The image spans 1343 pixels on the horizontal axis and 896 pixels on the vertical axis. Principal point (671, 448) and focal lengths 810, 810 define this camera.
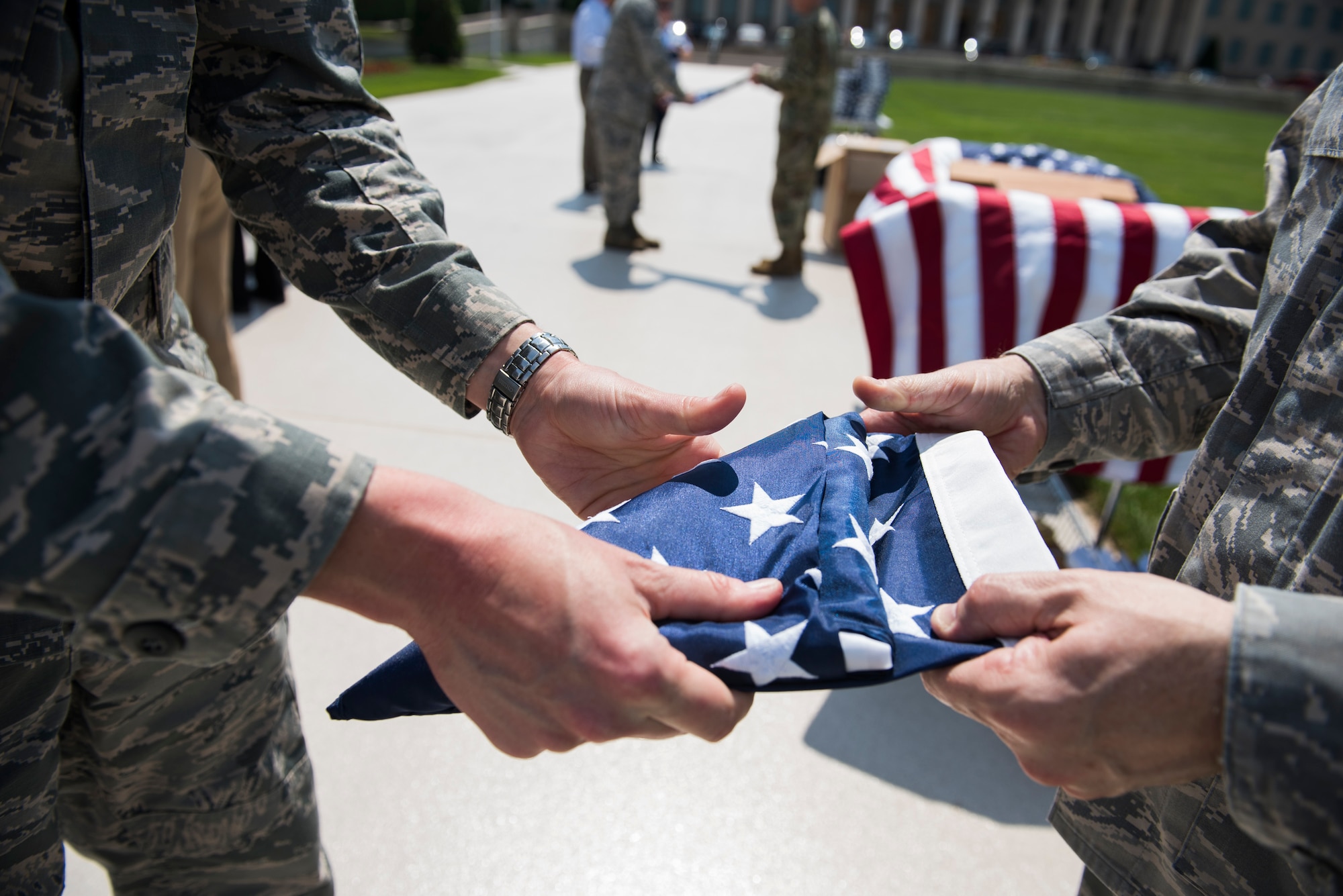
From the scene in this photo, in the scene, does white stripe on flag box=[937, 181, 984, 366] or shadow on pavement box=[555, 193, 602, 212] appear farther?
shadow on pavement box=[555, 193, 602, 212]

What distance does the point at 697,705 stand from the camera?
2.63 feet

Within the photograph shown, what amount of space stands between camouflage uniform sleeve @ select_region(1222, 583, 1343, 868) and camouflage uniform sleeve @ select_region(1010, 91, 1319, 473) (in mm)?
582

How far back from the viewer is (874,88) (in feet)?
35.1

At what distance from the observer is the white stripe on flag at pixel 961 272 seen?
2893 millimetres

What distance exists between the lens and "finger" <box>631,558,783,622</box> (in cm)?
88

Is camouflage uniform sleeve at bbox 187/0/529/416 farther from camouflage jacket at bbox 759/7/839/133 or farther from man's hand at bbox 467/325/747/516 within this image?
camouflage jacket at bbox 759/7/839/133

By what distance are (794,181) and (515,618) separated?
509 centimetres

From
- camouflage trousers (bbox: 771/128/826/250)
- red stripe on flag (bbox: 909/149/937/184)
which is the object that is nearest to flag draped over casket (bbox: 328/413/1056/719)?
red stripe on flag (bbox: 909/149/937/184)

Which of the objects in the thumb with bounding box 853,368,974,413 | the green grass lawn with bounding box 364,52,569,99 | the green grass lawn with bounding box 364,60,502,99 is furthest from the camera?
the green grass lawn with bounding box 364,52,569,99

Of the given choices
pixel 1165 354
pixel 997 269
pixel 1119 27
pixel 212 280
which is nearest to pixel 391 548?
pixel 1165 354

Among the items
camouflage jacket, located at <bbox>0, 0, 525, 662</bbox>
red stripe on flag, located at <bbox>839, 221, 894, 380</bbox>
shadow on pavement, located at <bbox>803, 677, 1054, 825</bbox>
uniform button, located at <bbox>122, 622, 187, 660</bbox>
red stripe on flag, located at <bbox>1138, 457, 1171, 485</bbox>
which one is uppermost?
camouflage jacket, located at <bbox>0, 0, 525, 662</bbox>

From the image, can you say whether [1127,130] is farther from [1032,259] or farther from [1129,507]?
[1032,259]

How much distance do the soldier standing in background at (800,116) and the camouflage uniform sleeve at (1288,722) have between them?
16.3 ft

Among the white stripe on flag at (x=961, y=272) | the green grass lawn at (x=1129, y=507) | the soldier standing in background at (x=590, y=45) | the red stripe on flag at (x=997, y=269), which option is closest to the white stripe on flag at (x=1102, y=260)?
the red stripe on flag at (x=997, y=269)
